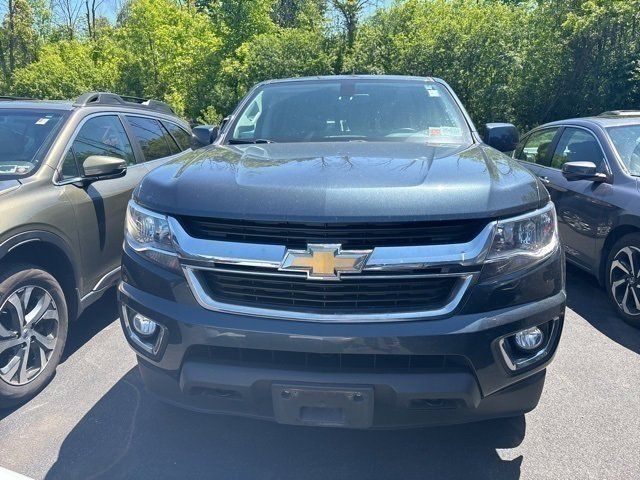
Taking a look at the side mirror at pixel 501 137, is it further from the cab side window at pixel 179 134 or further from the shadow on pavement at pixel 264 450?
the cab side window at pixel 179 134

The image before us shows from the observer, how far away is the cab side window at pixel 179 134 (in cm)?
573

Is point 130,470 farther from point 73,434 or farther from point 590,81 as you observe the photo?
point 590,81

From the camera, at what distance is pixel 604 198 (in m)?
4.73

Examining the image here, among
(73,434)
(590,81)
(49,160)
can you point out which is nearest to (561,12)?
(590,81)

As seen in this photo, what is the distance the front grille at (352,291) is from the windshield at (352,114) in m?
1.42

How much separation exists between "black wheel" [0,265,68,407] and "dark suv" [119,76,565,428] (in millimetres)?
1183

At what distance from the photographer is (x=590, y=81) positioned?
13.0 meters

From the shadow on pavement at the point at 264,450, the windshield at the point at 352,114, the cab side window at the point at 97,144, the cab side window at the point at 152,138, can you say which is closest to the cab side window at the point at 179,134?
the cab side window at the point at 152,138

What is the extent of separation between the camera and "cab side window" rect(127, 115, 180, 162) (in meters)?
5.07

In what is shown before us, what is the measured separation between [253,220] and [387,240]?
1.80ft

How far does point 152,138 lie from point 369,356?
3.91 meters

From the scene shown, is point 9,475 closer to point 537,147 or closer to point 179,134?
point 179,134

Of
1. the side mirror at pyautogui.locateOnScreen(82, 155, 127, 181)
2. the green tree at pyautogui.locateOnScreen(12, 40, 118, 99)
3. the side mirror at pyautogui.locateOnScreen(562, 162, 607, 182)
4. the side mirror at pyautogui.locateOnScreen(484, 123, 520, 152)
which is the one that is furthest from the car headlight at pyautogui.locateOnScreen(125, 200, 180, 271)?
the green tree at pyautogui.locateOnScreen(12, 40, 118, 99)

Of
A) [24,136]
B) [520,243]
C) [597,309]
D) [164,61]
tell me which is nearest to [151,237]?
[520,243]
